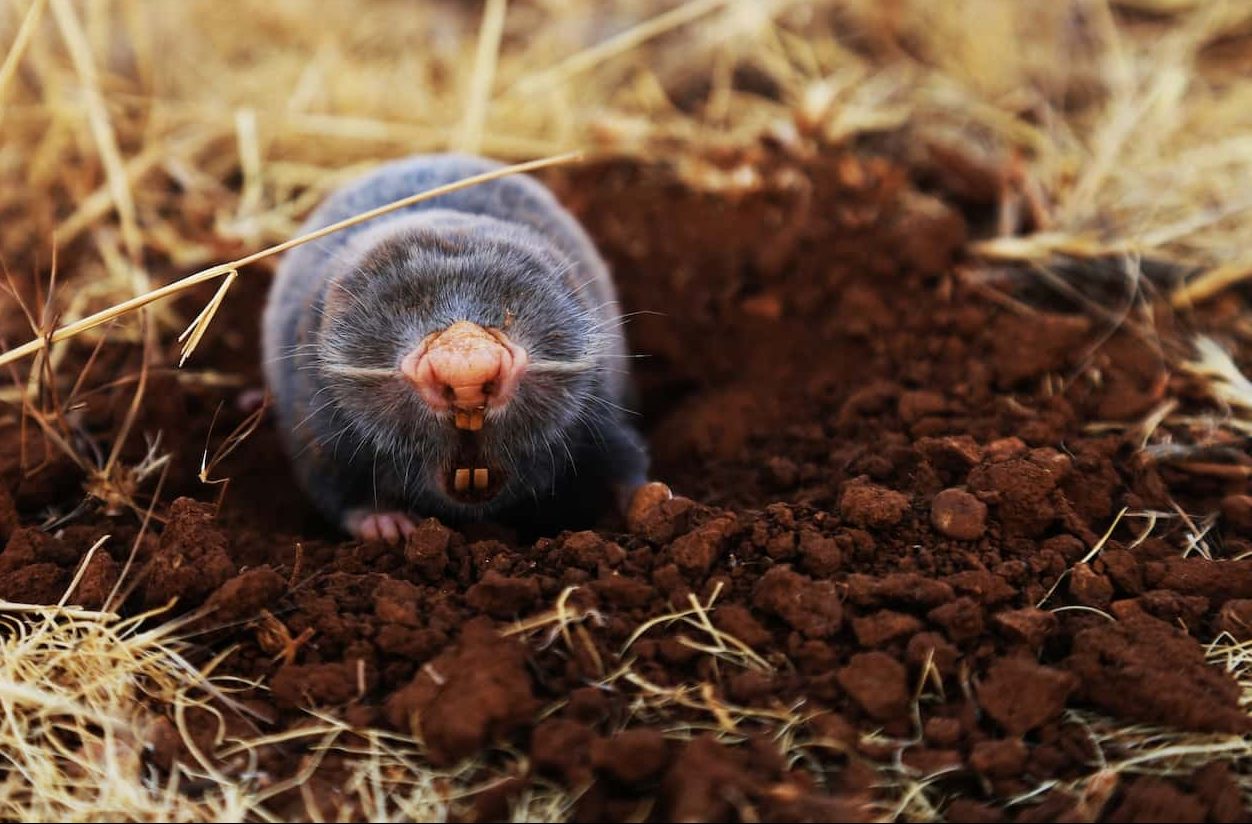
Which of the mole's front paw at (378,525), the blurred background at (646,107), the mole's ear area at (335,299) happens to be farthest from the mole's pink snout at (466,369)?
the blurred background at (646,107)

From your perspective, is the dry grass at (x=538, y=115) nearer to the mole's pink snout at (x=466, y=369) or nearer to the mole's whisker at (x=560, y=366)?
the mole's pink snout at (x=466, y=369)

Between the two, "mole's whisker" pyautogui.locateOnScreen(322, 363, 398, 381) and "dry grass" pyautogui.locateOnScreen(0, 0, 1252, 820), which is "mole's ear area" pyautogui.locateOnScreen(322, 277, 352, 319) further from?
"dry grass" pyautogui.locateOnScreen(0, 0, 1252, 820)

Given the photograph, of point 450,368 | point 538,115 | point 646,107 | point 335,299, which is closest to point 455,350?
point 450,368

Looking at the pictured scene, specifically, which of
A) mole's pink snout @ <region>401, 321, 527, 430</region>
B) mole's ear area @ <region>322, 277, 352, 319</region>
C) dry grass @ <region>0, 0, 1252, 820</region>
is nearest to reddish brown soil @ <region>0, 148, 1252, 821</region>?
dry grass @ <region>0, 0, 1252, 820</region>

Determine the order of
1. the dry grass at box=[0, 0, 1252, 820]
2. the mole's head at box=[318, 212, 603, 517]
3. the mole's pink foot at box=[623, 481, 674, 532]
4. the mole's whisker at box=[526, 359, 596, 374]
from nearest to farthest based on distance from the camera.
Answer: the mole's head at box=[318, 212, 603, 517] < the mole's whisker at box=[526, 359, 596, 374] < the mole's pink foot at box=[623, 481, 674, 532] < the dry grass at box=[0, 0, 1252, 820]

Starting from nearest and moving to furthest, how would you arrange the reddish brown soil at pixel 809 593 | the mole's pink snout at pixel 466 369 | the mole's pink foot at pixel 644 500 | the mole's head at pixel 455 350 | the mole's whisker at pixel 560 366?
1. the reddish brown soil at pixel 809 593
2. the mole's pink snout at pixel 466 369
3. the mole's head at pixel 455 350
4. the mole's whisker at pixel 560 366
5. the mole's pink foot at pixel 644 500

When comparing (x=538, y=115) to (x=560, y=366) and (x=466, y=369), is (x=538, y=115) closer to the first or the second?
(x=560, y=366)
